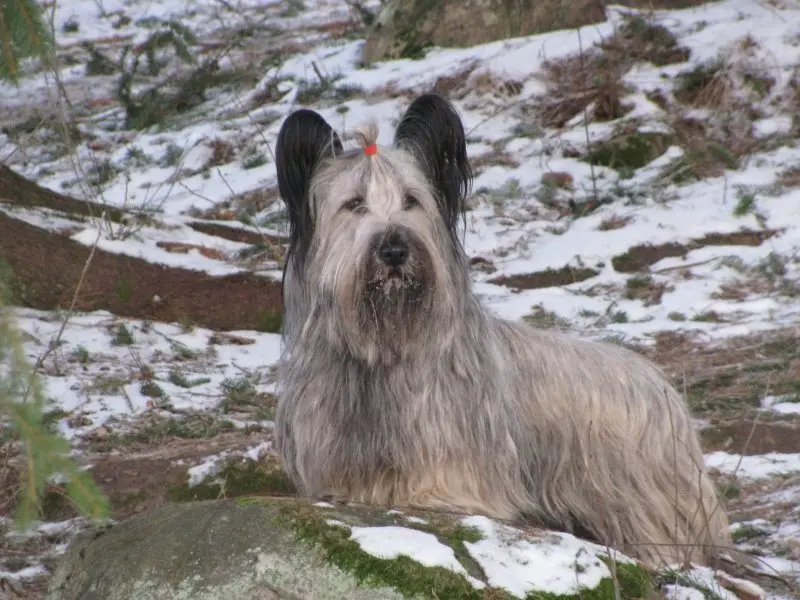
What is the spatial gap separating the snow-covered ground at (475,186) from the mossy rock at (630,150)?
0.11 meters

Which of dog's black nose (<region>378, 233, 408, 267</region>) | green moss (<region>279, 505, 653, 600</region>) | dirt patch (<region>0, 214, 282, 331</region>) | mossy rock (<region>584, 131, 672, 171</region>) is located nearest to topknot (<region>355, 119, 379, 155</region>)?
dog's black nose (<region>378, 233, 408, 267</region>)

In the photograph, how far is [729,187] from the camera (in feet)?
35.3

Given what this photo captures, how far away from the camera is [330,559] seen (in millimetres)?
3467

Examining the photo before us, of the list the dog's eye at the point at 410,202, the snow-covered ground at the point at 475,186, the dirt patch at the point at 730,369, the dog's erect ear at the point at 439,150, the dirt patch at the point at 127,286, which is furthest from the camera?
the dirt patch at the point at 127,286

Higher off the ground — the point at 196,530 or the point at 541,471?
the point at 196,530

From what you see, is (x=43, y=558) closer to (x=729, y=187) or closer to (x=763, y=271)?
(x=763, y=271)

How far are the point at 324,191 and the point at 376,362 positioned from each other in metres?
0.69

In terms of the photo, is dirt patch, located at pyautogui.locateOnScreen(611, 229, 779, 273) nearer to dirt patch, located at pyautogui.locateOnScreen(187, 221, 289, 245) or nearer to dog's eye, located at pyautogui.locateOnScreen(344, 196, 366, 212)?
dirt patch, located at pyautogui.locateOnScreen(187, 221, 289, 245)

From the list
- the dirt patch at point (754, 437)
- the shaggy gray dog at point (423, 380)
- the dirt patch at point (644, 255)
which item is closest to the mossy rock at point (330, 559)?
the shaggy gray dog at point (423, 380)

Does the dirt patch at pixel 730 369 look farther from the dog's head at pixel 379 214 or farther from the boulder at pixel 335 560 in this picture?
the boulder at pixel 335 560

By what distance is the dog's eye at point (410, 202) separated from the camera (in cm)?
471

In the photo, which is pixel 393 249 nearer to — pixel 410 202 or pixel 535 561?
pixel 410 202

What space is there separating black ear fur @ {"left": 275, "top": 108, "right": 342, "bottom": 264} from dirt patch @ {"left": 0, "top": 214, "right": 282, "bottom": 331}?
3675 millimetres

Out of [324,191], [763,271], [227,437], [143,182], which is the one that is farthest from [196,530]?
[143,182]
